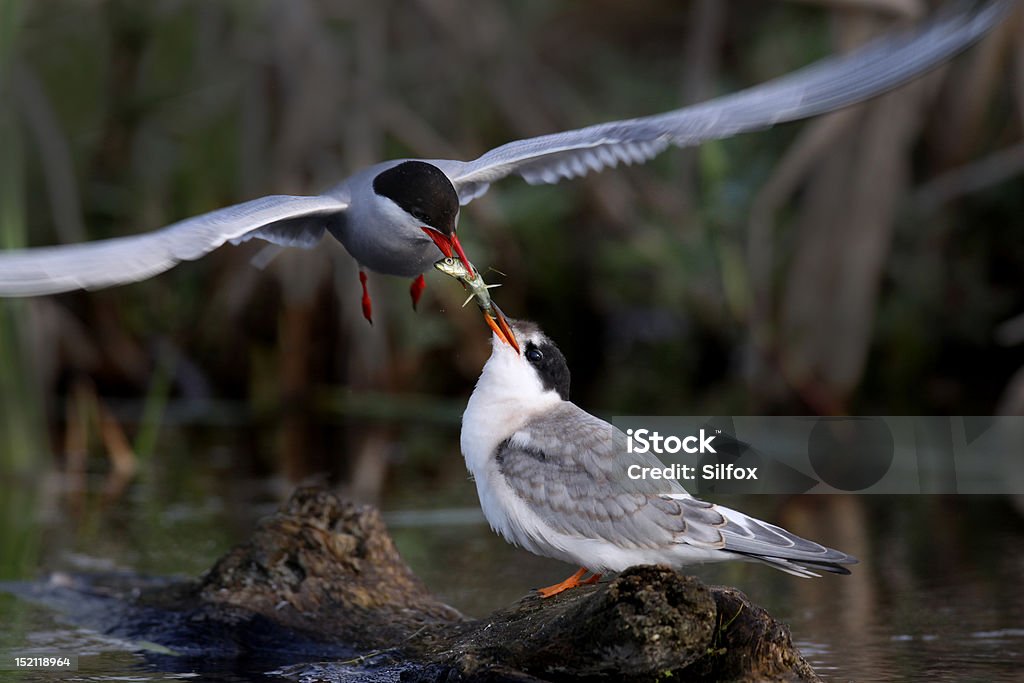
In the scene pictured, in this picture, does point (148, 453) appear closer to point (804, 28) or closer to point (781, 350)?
point (781, 350)

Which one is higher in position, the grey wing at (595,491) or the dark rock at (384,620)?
the grey wing at (595,491)

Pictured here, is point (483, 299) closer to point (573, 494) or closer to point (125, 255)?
point (573, 494)

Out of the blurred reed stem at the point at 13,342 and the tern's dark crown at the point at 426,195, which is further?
the blurred reed stem at the point at 13,342

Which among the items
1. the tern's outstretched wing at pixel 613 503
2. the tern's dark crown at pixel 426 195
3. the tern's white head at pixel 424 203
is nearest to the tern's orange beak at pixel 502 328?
the tern's outstretched wing at pixel 613 503

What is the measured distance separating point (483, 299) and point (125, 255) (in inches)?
51.3

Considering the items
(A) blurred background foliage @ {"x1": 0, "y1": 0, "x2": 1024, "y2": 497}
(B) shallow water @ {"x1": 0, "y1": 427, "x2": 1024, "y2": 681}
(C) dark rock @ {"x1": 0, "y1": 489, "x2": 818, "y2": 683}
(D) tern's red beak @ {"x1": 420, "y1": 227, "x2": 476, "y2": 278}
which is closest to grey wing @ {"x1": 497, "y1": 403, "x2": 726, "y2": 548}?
(C) dark rock @ {"x1": 0, "y1": 489, "x2": 818, "y2": 683}

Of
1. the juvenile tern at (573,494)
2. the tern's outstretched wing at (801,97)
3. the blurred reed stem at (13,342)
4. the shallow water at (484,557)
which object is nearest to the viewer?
the juvenile tern at (573,494)

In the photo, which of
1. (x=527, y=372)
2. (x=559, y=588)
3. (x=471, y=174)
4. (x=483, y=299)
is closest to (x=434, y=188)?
(x=471, y=174)

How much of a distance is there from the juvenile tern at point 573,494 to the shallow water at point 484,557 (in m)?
0.66

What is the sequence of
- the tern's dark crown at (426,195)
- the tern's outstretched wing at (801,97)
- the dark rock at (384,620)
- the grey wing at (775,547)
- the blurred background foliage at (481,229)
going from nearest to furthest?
the dark rock at (384,620) → the grey wing at (775,547) → the tern's outstretched wing at (801,97) → the tern's dark crown at (426,195) → the blurred background foliage at (481,229)

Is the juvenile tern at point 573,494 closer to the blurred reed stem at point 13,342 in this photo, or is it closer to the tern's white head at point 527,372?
the tern's white head at point 527,372

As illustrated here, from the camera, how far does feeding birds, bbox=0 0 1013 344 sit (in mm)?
4695

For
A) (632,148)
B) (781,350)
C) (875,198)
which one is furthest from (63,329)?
(632,148)

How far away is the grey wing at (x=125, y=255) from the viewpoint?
14.7 ft
